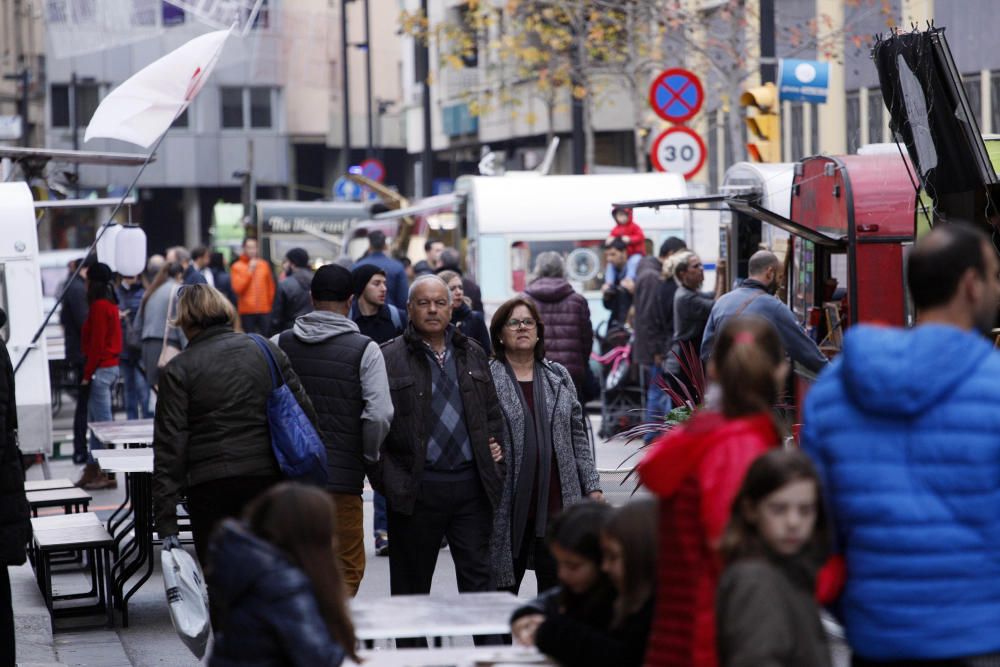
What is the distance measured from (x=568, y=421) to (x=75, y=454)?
10.4 meters

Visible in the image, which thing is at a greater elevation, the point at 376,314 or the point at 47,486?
the point at 376,314

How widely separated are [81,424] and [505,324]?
9.94 m

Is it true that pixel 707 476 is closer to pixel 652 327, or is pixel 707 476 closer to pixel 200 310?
pixel 200 310

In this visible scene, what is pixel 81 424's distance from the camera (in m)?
16.9

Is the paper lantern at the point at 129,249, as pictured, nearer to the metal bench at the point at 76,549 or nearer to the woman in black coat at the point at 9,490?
the metal bench at the point at 76,549

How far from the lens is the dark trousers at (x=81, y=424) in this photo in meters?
16.6

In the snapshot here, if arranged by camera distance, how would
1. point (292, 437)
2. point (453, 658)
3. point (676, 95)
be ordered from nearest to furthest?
1. point (453, 658)
2. point (292, 437)
3. point (676, 95)

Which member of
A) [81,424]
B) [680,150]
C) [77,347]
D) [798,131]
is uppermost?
[798,131]

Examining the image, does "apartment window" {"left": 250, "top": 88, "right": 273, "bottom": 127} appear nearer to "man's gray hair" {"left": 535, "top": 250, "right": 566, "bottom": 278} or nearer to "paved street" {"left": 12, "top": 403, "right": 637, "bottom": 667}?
"man's gray hair" {"left": 535, "top": 250, "right": 566, "bottom": 278}

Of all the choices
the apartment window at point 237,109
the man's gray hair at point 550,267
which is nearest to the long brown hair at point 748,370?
the man's gray hair at point 550,267

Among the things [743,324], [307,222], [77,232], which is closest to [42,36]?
[77,232]

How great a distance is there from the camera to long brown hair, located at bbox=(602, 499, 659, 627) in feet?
14.6

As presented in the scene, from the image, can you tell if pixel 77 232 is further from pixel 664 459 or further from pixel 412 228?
pixel 664 459

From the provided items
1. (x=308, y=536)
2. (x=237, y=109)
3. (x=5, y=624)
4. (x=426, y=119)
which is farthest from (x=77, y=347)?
(x=237, y=109)
